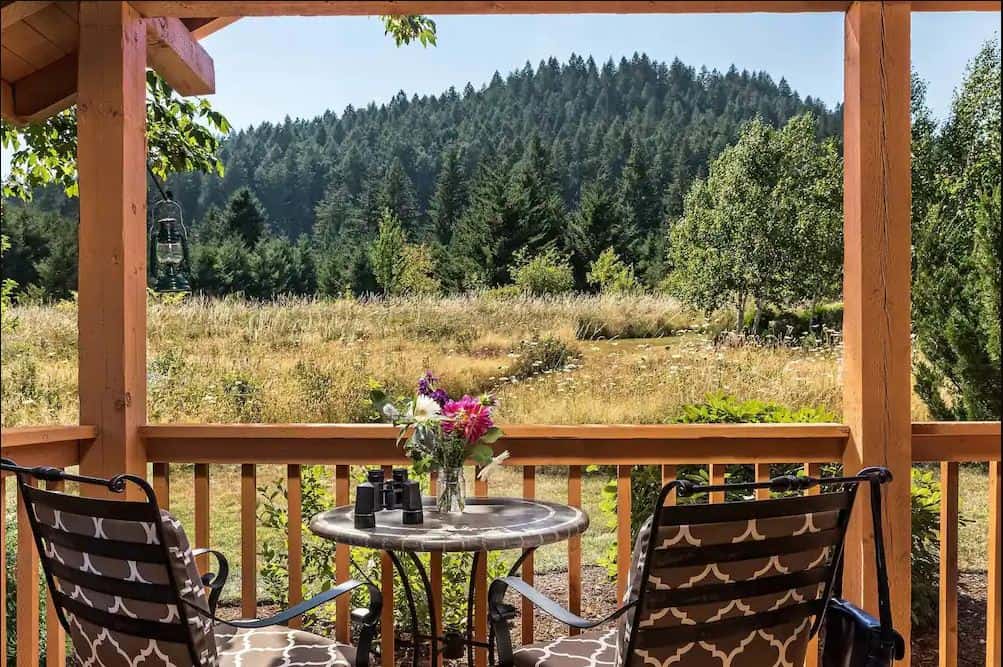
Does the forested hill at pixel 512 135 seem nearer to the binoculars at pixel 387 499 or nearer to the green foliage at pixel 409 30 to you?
the green foliage at pixel 409 30

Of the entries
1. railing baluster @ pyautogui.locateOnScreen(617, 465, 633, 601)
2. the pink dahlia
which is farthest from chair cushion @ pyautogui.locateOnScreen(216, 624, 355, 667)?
railing baluster @ pyautogui.locateOnScreen(617, 465, 633, 601)

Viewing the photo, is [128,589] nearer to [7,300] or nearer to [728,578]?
[728,578]

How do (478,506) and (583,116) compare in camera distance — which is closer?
(478,506)

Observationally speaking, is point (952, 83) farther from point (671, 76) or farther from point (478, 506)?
point (478, 506)

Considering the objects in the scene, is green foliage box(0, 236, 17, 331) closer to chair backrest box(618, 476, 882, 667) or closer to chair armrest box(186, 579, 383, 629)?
chair armrest box(186, 579, 383, 629)

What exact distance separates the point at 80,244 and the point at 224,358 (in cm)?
542

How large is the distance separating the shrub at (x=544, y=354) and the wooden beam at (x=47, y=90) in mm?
5388

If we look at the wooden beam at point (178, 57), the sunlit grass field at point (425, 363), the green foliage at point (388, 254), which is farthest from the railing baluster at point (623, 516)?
the green foliage at point (388, 254)

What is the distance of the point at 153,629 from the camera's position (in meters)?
1.79

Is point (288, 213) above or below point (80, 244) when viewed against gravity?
above

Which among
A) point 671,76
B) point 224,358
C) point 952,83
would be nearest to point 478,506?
point 224,358

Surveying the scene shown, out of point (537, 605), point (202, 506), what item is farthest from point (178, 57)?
point (537, 605)

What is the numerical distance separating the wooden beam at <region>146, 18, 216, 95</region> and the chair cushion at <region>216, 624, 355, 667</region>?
190 centimetres

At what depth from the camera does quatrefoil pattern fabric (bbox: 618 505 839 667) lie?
67.6 inches
